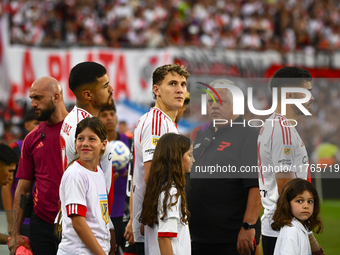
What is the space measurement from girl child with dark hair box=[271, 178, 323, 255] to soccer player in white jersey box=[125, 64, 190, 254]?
983 millimetres

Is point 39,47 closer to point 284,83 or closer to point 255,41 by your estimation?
point 255,41

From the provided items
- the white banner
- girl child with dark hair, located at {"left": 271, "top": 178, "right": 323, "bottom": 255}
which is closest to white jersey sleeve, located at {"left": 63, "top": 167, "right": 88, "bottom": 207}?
girl child with dark hair, located at {"left": 271, "top": 178, "right": 323, "bottom": 255}

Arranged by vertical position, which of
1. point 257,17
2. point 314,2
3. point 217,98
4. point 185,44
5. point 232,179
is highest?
point 314,2

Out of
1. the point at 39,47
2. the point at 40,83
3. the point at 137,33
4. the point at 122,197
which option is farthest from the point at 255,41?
the point at 40,83

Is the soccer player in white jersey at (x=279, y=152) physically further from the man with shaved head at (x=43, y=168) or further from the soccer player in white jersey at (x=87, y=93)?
the man with shaved head at (x=43, y=168)

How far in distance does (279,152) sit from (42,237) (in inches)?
78.4

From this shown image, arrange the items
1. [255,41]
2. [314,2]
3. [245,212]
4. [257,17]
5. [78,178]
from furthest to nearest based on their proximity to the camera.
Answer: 1. [314,2]
2. [257,17]
3. [255,41]
4. [245,212]
5. [78,178]

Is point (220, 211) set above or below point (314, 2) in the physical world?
below

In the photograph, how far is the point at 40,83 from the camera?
3.95 metres

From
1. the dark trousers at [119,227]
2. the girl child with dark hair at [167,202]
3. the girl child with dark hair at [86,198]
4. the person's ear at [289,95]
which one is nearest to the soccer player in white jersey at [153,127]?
the girl child with dark hair at [167,202]

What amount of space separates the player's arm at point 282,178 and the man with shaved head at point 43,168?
1.70 metres

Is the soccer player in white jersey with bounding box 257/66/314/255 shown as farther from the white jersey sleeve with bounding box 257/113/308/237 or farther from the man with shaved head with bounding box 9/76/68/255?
the man with shaved head with bounding box 9/76/68/255

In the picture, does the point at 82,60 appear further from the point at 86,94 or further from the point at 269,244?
the point at 269,244

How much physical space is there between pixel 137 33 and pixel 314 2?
8.61 metres
